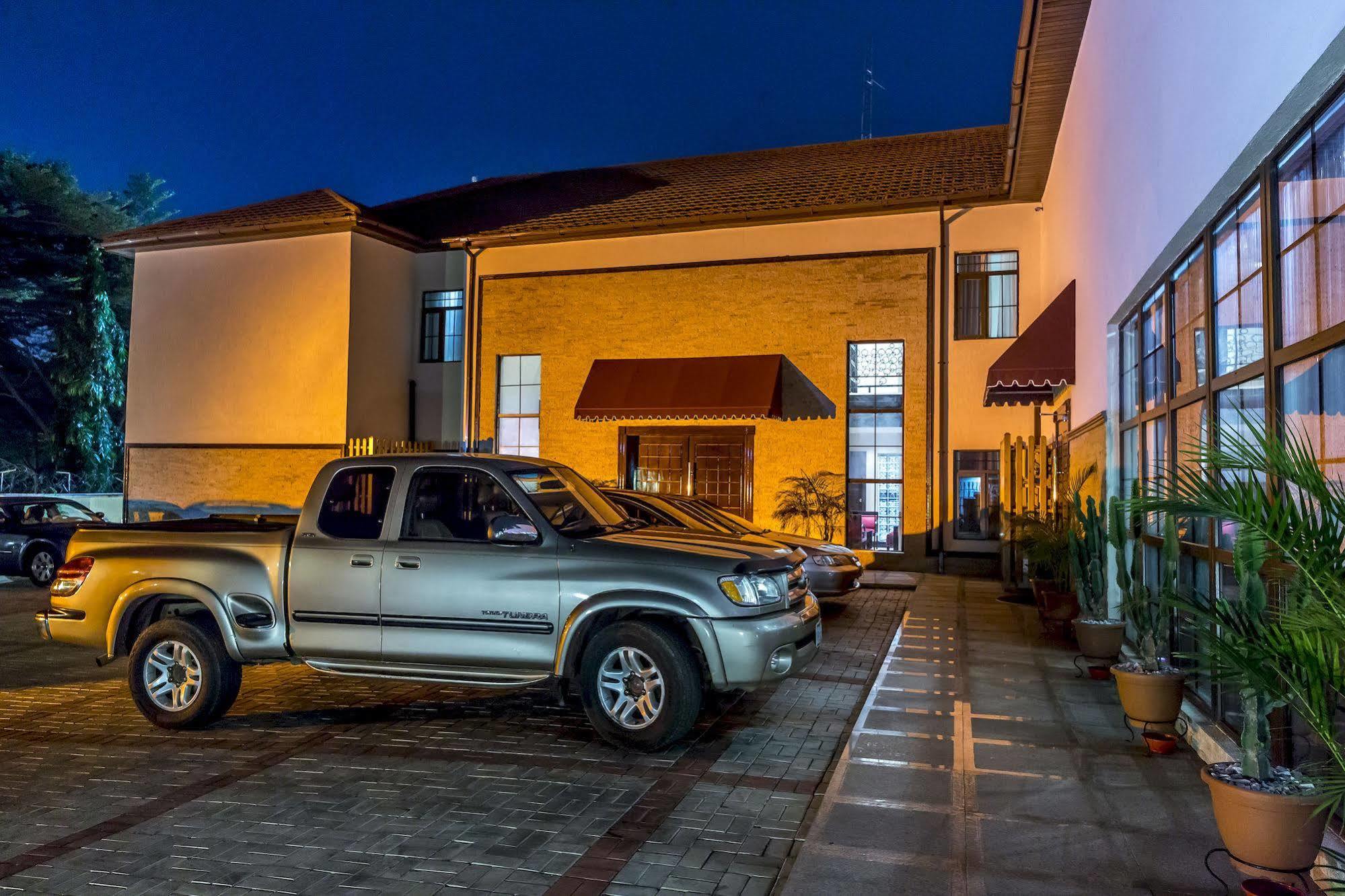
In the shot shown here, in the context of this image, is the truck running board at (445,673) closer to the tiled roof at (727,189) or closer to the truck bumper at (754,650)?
the truck bumper at (754,650)

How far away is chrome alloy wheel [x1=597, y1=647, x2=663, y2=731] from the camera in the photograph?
258 inches

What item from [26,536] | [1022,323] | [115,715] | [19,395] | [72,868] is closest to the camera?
[72,868]

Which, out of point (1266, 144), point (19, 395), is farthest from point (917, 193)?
point (19, 395)

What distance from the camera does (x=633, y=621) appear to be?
262 inches

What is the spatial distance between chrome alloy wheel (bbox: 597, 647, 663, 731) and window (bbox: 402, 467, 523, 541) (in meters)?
1.33

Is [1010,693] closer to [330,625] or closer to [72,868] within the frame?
[330,625]

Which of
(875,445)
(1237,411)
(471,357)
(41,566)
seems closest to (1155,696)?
(1237,411)

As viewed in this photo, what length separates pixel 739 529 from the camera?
1232 centimetres

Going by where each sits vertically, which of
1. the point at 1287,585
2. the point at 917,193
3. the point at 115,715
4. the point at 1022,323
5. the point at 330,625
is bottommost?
the point at 115,715

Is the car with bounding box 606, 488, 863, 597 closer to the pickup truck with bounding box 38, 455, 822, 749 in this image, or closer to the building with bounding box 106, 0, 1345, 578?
the pickup truck with bounding box 38, 455, 822, 749

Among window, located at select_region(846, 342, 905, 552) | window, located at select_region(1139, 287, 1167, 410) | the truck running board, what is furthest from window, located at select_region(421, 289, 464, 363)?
window, located at select_region(1139, 287, 1167, 410)

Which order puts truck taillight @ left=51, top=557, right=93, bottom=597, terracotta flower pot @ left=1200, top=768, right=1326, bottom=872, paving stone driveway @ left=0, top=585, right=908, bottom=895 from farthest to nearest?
truck taillight @ left=51, top=557, right=93, bottom=597 < paving stone driveway @ left=0, top=585, right=908, bottom=895 < terracotta flower pot @ left=1200, top=768, right=1326, bottom=872

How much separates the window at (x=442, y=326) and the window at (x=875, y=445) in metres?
9.82

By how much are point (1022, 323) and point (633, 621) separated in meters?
14.5
